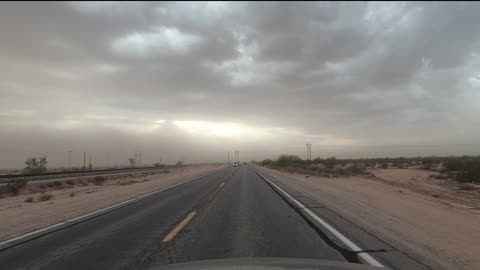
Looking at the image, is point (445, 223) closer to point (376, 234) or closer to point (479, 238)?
point (479, 238)

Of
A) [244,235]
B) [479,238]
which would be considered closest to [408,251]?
[479,238]

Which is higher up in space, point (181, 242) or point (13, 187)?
point (13, 187)

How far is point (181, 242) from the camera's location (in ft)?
28.3

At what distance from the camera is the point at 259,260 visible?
5590mm

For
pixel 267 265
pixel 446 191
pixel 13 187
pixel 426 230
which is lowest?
pixel 446 191

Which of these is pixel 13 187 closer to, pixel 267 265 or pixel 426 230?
pixel 426 230

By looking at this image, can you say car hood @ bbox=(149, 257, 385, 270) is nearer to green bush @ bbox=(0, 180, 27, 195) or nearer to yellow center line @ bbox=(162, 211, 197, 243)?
yellow center line @ bbox=(162, 211, 197, 243)

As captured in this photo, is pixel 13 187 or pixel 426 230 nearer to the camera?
pixel 426 230

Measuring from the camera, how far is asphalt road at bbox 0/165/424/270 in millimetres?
7148

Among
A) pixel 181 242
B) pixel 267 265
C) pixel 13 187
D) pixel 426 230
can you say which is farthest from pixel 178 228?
pixel 13 187

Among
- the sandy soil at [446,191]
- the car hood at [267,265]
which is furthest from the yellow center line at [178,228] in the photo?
the sandy soil at [446,191]

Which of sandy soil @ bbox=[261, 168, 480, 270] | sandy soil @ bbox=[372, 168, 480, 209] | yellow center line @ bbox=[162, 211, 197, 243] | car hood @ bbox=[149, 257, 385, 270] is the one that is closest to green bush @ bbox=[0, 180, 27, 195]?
yellow center line @ bbox=[162, 211, 197, 243]

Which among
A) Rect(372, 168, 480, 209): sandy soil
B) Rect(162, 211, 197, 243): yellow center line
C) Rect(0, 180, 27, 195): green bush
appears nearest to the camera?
Rect(162, 211, 197, 243): yellow center line

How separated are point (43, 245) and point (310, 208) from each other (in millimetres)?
8929
